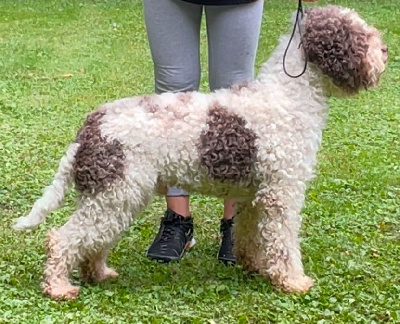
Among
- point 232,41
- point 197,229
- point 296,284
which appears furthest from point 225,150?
point 197,229

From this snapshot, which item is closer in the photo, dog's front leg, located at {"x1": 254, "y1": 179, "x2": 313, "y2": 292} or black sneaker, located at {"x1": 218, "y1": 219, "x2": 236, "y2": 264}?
dog's front leg, located at {"x1": 254, "y1": 179, "x2": 313, "y2": 292}

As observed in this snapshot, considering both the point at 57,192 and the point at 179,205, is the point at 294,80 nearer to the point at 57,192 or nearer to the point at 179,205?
the point at 179,205

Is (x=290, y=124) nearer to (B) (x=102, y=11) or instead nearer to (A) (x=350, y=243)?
(A) (x=350, y=243)

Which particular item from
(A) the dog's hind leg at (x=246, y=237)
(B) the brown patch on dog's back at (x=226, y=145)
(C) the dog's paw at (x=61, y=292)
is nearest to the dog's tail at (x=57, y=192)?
(C) the dog's paw at (x=61, y=292)

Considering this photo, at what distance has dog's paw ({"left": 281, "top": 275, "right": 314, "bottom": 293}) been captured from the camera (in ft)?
14.4

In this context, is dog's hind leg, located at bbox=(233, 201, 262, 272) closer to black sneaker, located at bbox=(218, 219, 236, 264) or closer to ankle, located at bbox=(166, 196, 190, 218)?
black sneaker, located at bbox=(218, 219, 236, 264)

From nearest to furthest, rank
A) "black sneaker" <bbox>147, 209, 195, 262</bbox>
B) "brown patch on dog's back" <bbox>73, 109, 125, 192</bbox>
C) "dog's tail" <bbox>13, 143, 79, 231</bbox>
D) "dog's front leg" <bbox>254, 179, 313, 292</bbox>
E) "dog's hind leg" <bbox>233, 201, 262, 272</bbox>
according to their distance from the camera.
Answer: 1. "brown patch on dog's back" <bbox>73, 109, 125, 192</bbox>
2. "dog's tail" <bbox>13, 143, 79, 231</bbox>
3. "dog's front leg" <bbox>254, 179, 313, 292</bbox>
4. "dog's hind leg" <bbox>233, 201, 262, 272</bbox>
5. "black sneaker" <bbox>147, 209, 195, 262</bbox>

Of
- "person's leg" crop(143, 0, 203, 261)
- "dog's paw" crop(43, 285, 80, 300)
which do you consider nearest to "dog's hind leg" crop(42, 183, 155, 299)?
"dog's paw" crop(43, 285, 80, 300)

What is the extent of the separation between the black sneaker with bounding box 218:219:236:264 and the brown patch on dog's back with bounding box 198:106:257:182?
78cm

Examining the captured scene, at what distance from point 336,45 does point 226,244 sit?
1.38 m

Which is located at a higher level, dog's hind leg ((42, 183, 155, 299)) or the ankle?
dog's hind leg ((42, 183, 155, 299))

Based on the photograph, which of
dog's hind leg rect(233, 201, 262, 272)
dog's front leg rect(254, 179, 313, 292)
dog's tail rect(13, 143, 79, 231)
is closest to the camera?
dog's tail rect(13, 143, 79, 231)

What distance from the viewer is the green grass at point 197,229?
13.7 feet

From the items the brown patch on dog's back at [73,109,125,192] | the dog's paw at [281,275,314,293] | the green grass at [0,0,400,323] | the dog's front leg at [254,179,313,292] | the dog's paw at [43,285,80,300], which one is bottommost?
the green grass at [0,0,400,323]
